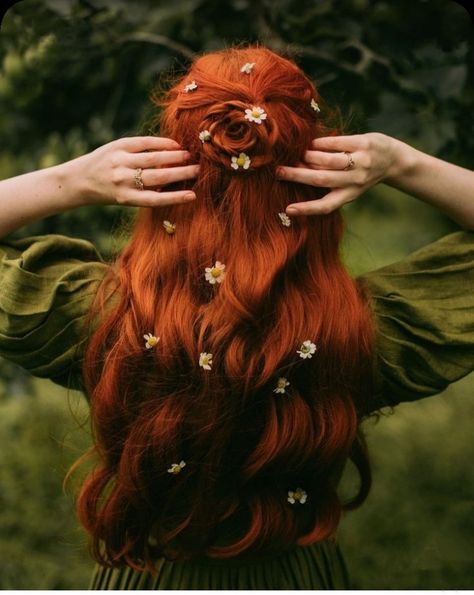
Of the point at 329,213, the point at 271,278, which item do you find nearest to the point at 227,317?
the point at 271,278

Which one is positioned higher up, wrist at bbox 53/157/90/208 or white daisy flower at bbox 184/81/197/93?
white daisy flower at bbox 184/81/197/93

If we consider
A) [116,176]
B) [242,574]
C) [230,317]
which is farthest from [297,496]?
[116,176]

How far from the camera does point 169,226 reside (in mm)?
979

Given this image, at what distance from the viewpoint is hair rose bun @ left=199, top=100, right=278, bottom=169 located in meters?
0.92

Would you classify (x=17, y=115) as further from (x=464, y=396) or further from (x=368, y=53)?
(x=464, y=396)

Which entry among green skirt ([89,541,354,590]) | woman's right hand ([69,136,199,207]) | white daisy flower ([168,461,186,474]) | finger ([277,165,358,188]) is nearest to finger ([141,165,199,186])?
woman's right hand ([69,136,199,207])

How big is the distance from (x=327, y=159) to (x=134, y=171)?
246mm

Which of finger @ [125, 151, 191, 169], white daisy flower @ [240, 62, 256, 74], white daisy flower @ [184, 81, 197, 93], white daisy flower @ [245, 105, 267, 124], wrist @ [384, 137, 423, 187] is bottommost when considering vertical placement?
wrist @ [384, 137, 423, 187]

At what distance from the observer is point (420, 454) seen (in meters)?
1.79

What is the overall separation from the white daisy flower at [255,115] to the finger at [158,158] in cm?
10

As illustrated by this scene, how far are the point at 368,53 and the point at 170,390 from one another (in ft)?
2.92

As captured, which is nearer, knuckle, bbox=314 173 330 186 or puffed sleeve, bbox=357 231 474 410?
knuckle, bbox=314 173 330 186

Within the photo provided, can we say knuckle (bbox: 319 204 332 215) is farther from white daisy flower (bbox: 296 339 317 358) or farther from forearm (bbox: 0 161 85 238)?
forearm (bbox: 0 161 85 238)

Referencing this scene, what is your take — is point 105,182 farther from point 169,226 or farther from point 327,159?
point 327,159
